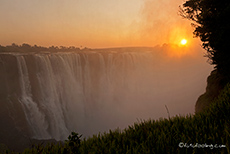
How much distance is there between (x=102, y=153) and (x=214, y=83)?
40.4 ft

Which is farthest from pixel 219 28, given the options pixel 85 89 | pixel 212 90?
pixel 85 89

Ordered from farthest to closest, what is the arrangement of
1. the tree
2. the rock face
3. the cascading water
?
the cascading water, the rock face, the tree

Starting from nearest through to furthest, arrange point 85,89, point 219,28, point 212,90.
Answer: point 219,28
point 212,90
point 85,89

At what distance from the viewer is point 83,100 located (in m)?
43.4

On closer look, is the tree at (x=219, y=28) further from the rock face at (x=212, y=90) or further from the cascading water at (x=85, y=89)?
the cascading water at (x=85, y=89)

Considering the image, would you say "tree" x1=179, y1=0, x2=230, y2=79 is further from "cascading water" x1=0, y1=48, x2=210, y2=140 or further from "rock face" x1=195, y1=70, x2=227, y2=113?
"cascading water" x1=0, y1=48, x2=210, y2=140

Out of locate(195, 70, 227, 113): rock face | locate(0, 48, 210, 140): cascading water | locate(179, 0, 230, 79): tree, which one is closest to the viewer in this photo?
locate(179, 0, 230, 79): tree

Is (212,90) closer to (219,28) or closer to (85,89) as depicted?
(219,28)

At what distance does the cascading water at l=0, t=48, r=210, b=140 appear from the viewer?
28.9 m

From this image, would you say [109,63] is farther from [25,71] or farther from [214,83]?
[214,83]

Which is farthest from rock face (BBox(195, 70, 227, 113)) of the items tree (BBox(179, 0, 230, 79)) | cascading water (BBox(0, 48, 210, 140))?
cascading water (BBox(0, 48, 210, 140))

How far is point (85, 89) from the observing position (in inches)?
1719

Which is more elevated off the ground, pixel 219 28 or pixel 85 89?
pixel 85 89

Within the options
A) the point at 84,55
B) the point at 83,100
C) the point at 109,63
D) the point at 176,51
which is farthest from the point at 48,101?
the point at 176,51
